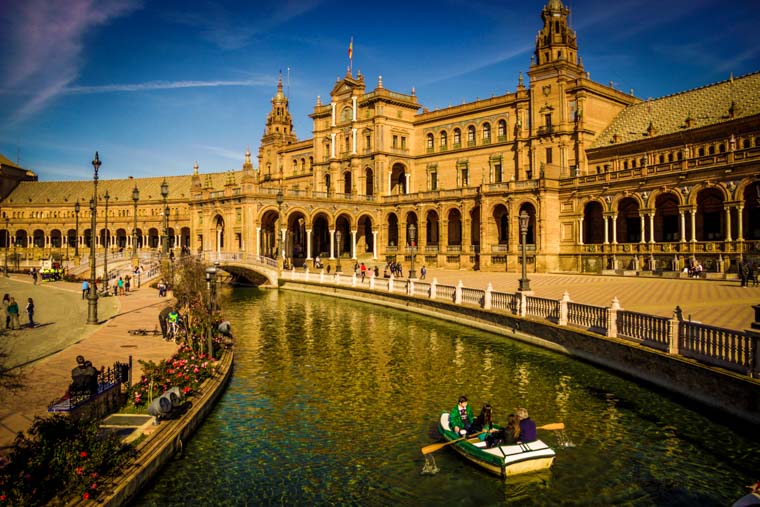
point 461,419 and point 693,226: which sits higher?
point 693,226

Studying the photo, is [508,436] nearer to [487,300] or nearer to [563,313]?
[563,313]

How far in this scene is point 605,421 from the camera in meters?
13.6

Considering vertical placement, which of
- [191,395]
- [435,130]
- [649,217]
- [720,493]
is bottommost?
[720,493]

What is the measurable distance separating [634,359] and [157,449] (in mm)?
13067

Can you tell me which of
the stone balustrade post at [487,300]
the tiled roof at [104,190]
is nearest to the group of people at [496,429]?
the stone balustrade post at [487,300]

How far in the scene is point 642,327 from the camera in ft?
53.7

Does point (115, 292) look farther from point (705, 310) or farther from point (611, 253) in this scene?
point (611, 253)

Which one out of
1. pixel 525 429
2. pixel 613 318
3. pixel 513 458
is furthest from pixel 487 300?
pixel 513 458

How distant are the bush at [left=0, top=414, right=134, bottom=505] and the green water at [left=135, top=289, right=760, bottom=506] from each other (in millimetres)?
1424

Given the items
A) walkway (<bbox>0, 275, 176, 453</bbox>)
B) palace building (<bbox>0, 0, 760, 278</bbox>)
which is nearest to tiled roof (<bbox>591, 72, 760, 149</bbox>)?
palace building (<bbox>0, 0, 760, 278</bbox>)

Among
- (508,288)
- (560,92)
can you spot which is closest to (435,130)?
(560,92)

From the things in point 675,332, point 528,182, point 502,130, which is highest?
point 502,130

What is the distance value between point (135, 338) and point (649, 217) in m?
38.8

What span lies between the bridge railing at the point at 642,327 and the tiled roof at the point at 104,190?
84727mm
